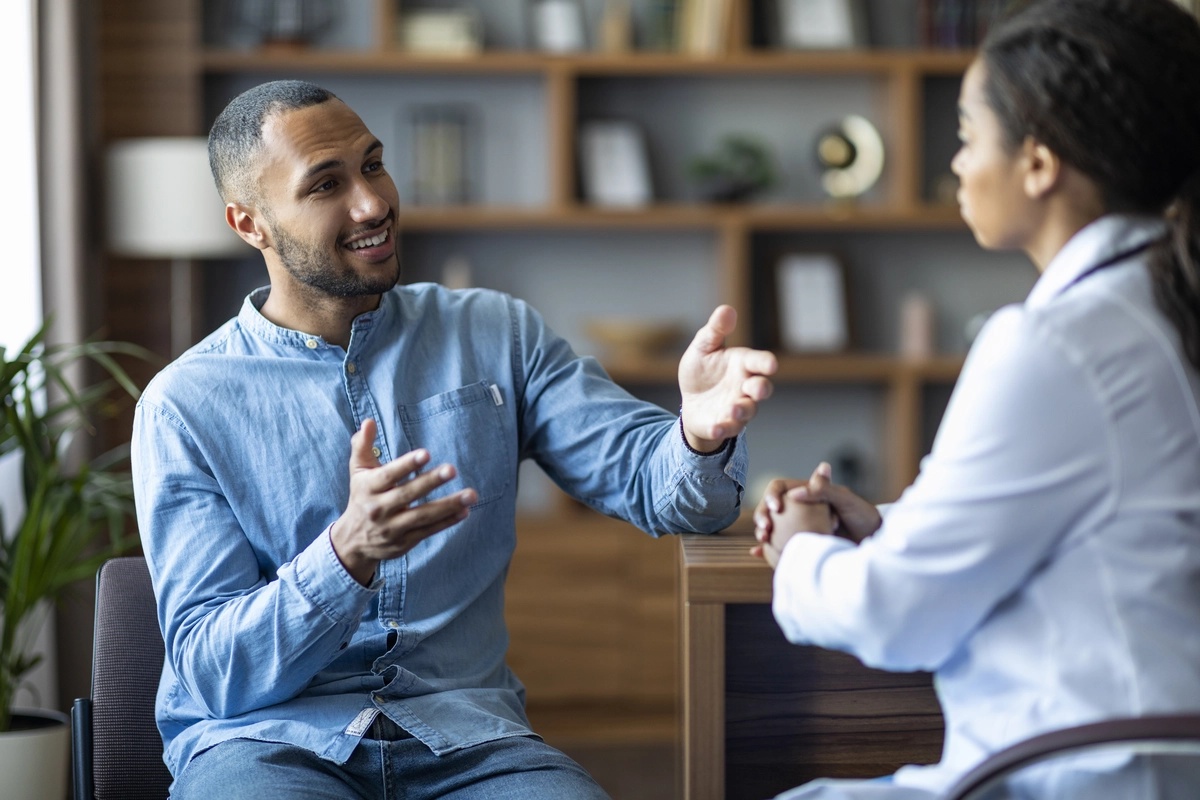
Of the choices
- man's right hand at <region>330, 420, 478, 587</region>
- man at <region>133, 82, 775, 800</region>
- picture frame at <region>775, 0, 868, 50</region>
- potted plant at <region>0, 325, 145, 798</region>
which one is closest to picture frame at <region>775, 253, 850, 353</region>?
picture frame at <region>775, 0, 868, 50</region>

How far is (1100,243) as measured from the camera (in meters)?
1.08

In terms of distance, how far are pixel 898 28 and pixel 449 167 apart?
4.85ft

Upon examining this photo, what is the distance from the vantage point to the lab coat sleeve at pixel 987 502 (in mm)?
Result: 1016

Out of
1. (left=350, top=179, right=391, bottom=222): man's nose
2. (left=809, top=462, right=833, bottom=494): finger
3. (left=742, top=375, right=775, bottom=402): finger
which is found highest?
(left=350, top=179, right=391, bottom=222): man's nose

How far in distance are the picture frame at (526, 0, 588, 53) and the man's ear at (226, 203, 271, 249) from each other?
2277 millimetres

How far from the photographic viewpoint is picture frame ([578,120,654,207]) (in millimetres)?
4027

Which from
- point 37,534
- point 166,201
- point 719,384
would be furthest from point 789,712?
point 166,201

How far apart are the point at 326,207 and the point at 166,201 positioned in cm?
184

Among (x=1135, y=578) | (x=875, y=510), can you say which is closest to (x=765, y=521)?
(x=875, y=510)

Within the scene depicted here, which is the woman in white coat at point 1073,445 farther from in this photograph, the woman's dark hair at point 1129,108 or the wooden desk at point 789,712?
the wooden desk at point 789,712

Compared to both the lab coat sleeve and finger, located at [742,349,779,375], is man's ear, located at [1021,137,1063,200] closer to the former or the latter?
the lab coat sleeve

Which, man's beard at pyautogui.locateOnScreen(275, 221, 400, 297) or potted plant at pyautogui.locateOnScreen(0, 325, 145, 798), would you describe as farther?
potted plant at pyautogui.locateOnScreen(0, 325, 145, 798)

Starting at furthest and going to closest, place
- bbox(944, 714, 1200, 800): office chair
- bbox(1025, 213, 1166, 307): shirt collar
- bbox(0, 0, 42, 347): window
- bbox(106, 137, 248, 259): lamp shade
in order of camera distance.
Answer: bbox(106, 137, 248, 259): lamp shade → bbox(0, 0, 42, 347): window → bbox(1025, 213, 1166, 307): shirt collar → bbox(944, 714, 1200, 800): office chair

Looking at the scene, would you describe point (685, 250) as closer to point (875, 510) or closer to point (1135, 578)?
point (875, 510)
